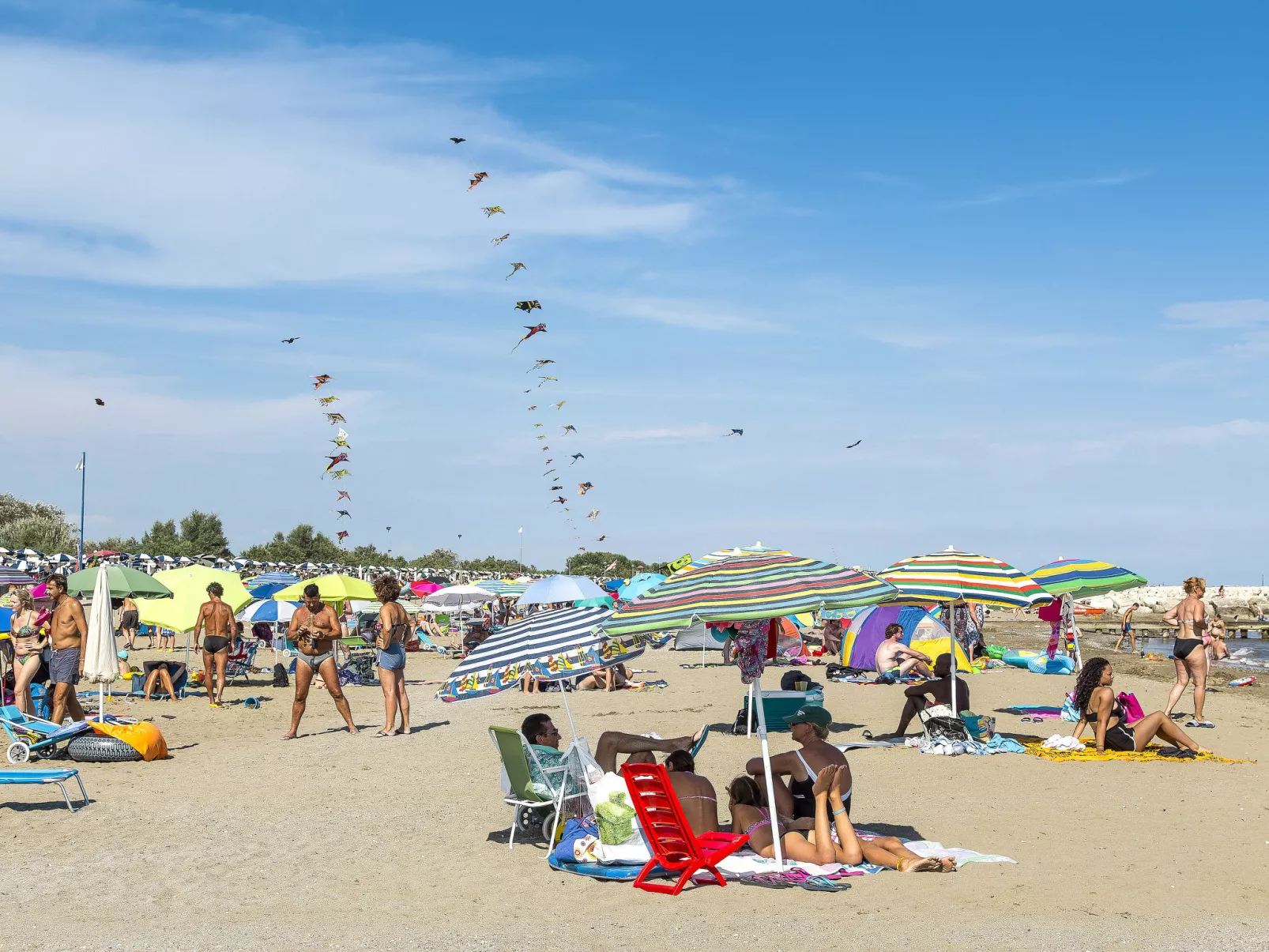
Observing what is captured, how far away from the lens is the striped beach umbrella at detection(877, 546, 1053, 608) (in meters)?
10.8

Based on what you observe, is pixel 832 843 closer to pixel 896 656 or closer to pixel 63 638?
pixel 896 656

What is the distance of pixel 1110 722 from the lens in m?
11.1

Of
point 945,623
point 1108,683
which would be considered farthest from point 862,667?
point 1108,683

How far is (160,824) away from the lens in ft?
27.3

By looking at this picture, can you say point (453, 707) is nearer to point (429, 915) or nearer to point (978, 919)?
point (429, 915)

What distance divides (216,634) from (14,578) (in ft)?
24.3

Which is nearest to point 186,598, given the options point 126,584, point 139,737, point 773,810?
point 126,584

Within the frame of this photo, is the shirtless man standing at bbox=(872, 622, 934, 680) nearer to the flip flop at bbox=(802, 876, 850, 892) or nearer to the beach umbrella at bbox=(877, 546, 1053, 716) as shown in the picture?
the beach umbrella at bbox=(877, 546, 1053, 716)

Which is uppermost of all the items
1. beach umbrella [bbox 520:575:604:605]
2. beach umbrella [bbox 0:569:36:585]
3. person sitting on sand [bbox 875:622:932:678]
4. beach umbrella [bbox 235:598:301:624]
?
beach umbrella [bbox 0:569:36:585]

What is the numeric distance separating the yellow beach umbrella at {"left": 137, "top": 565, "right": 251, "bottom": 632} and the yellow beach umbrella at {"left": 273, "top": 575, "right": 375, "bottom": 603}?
3.37ft

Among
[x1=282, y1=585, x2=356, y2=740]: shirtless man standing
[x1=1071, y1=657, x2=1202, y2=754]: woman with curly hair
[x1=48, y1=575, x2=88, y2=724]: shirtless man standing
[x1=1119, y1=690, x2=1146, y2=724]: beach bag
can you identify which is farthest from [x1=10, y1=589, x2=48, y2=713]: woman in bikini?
[x1=1119, y1=690, x2=1146, y2=724]: beach bag

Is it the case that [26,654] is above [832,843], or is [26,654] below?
above

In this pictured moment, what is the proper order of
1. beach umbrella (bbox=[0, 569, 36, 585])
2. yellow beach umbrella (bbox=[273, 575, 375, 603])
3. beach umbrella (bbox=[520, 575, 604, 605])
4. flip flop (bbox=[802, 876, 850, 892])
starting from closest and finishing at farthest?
flip flop (bbox=[802, 876, 850, 892])
yellow beach umbrella (bbox=[273, 575, 375, 603])
beach umbrella (bbox=[520, 575, 604, 605])
beach umbrella (bbox=[0, 569, 36, 585])

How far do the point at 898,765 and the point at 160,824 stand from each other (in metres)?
6.42
